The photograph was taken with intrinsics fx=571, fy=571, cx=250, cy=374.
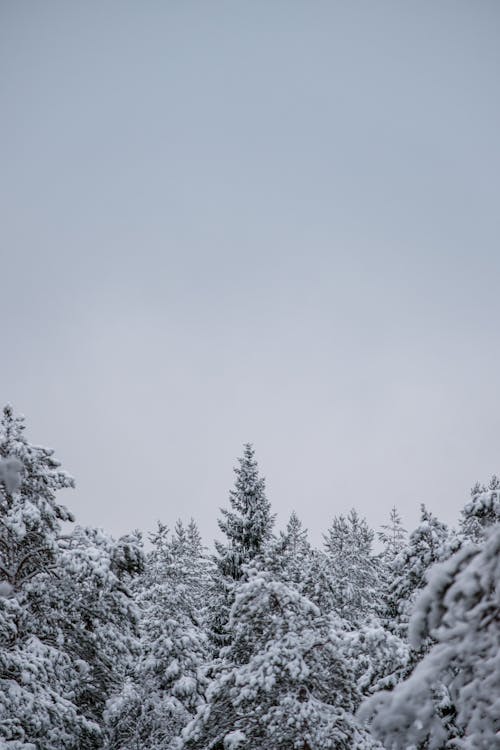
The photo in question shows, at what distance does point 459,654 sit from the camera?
388 centimetres

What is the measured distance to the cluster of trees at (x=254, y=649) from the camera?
3.97 meters

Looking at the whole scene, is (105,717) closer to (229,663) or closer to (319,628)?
(229,663)

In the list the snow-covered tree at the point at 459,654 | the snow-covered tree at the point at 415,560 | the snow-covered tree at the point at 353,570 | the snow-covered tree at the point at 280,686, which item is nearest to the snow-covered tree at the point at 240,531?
the snow-covered tree at the point at 353,570

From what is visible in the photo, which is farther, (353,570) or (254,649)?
(353,570)

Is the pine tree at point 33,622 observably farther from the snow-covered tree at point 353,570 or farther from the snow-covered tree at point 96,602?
the snow-covered tree at point 353,570

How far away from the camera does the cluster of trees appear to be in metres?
3.97

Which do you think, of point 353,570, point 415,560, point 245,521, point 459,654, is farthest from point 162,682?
point 459,654

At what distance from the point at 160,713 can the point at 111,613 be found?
26.6 ft

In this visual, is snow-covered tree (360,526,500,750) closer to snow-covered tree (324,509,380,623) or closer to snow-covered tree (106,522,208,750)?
snow-covered tree (106,522,208,750)

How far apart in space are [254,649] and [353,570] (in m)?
22.1

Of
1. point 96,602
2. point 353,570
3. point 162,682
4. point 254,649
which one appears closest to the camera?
point 254,649

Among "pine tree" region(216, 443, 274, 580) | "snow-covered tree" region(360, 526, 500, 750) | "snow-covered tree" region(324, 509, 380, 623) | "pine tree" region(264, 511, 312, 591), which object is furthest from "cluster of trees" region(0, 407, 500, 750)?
"snow-covered tree" region(324, 509, 380, 623)

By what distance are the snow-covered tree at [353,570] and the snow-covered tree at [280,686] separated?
1620 centimetres

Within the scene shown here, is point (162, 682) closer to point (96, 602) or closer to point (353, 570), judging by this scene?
point (96, 602)
